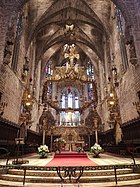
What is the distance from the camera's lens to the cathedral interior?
1215 cm

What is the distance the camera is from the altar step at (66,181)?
4.55 meters

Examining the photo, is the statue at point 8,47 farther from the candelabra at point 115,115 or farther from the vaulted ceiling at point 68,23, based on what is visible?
the candelabra at point 115,115

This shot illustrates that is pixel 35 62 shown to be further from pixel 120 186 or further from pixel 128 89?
pixel 120 186

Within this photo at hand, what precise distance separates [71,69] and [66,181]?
45.7ft

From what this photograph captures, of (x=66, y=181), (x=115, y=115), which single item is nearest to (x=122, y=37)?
(x=115, y=115)

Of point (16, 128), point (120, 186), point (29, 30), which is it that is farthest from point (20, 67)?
point (120, 186)

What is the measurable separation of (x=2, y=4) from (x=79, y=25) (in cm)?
1296

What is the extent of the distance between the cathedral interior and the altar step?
11.6 ft

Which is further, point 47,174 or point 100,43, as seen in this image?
point 100,43

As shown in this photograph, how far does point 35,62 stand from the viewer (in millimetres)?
23266

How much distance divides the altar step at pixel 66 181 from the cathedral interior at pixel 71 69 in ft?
11.6

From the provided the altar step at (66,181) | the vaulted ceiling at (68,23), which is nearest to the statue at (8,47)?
the vaulted ceiling at (68,23)

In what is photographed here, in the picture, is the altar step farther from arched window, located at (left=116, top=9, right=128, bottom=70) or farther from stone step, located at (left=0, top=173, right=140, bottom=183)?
arched window, located at (left=116, top=9, right=128, bottom=70)

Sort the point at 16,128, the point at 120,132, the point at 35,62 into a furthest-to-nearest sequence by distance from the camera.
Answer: the point at 35,62
the point at 120,132
the point at 16,128
